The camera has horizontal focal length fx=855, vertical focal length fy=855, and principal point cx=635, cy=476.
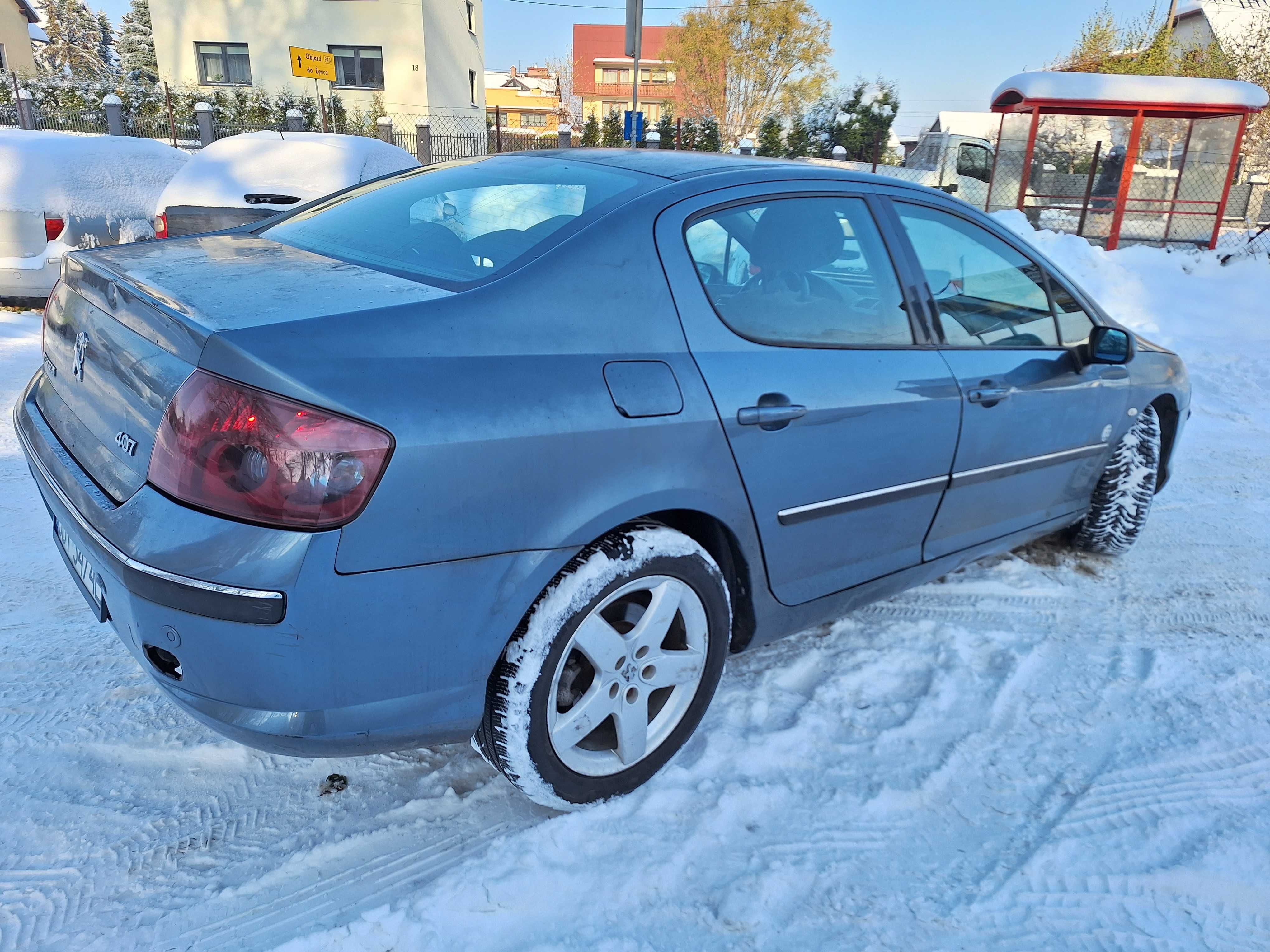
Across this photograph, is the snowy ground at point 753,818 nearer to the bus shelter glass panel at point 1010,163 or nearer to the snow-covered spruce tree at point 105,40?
the bus shelter glass panel at point 1010,163

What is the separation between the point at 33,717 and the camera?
2371 millimetres

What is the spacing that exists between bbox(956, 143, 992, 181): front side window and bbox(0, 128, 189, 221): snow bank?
14434 mm

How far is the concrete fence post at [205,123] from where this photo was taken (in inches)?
706

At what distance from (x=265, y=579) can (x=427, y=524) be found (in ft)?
0.98

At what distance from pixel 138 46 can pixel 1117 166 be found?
35209 millimetres


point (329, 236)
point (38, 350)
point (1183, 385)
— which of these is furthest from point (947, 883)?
point (38, 350)

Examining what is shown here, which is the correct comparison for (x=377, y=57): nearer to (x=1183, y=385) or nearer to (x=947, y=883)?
(x=1183, y=385)

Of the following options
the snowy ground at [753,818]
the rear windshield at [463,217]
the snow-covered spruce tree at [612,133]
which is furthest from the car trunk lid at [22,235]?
the snow-covered spruce tree at [612,133]

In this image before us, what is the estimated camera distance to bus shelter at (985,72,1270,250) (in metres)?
13.5

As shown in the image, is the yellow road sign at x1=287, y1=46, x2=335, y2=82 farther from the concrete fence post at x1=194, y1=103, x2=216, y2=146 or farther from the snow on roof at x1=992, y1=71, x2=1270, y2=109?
→ the snow on roof at x1=992, y1=71, x2=1270, y2=109

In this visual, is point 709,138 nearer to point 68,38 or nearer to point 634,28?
point 634,28

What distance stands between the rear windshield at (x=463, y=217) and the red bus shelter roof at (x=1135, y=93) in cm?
1317

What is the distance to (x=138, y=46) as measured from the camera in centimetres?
3312

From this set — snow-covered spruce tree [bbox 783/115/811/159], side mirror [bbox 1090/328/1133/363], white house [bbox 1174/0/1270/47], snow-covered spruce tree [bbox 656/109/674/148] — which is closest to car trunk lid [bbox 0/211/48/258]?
side mirror [bbox 1090/328/1133/363]
